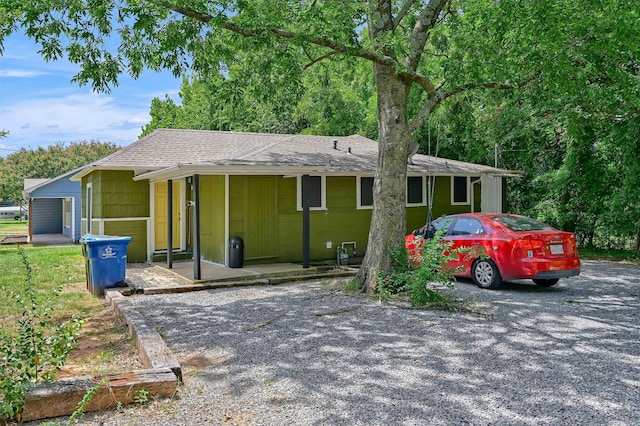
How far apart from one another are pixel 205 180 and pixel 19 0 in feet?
21.0

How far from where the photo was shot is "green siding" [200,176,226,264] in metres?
12.0

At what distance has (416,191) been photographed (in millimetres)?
14805

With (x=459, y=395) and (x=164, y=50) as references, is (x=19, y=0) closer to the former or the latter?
(x=164, y=50)

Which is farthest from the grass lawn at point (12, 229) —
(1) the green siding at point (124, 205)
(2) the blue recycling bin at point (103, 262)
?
(2) the blue recycling bin at point (103, 262)

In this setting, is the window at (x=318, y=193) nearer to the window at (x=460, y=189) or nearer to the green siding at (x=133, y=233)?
the window at (x=460, y=189)

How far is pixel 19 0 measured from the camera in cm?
698

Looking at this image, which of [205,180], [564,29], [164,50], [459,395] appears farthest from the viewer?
[205,180]

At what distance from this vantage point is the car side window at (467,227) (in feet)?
30.4

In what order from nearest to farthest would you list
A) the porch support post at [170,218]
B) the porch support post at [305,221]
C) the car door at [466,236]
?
1. the car door at [466,236]
2. the porch support post at [305,221]
3. the porch support post at [170,218]

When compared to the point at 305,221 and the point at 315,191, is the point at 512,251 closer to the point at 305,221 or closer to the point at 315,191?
the point at 305,221

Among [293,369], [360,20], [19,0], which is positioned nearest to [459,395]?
[293,369]

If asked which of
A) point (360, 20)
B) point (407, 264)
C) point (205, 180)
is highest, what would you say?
point (360, 20)

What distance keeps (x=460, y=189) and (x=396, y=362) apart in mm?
11500

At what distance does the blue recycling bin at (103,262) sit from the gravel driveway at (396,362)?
931 millimetres
